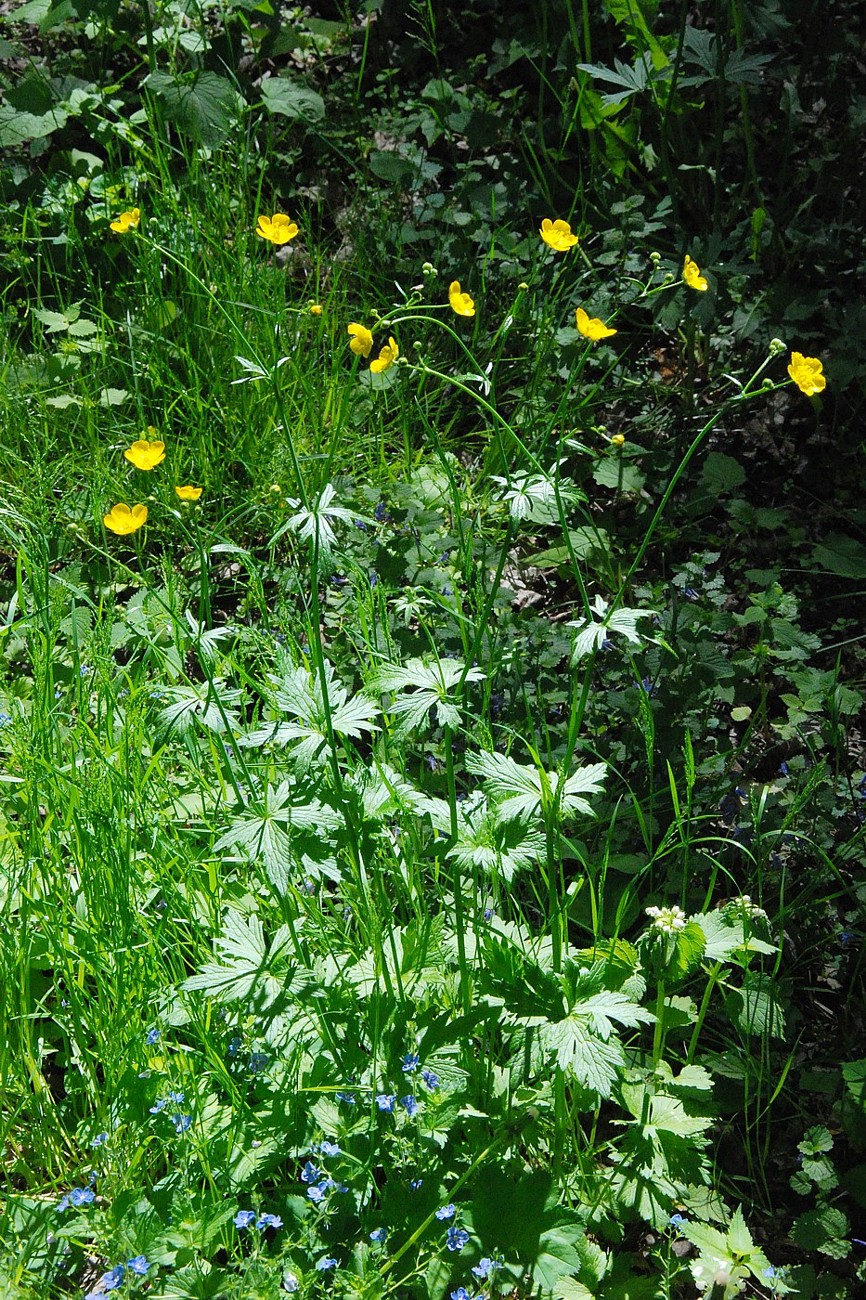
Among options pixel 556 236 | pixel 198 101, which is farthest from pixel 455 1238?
pixel 198 101

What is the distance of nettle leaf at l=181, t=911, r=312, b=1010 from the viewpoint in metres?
1.49

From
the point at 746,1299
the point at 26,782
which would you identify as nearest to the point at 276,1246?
the point at 746,1299

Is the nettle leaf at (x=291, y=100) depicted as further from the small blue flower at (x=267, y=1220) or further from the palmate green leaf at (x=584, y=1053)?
the small blue flower at (x=267, y=1220)

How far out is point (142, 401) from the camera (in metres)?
2.94

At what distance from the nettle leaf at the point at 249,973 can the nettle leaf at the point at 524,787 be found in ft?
1.19

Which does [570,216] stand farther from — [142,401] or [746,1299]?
[746,1299]

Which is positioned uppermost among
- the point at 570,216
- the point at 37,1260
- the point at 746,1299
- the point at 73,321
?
the point at 570,216

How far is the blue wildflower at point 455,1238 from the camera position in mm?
1412

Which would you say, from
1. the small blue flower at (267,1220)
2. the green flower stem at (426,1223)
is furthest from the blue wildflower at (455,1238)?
the small blue flower at (267,1220)

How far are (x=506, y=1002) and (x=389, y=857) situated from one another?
13.0 inches

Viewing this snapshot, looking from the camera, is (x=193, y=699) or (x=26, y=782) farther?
(x=26, y=782)

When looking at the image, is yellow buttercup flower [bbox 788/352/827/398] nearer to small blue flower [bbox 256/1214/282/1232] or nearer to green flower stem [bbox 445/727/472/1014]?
green flower stem [bbox 445/727/472/1014]

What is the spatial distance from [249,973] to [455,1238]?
0.43 m

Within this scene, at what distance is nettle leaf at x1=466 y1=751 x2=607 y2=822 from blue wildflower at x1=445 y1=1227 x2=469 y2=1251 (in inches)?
21.0
